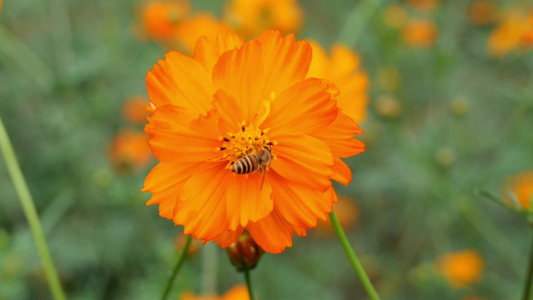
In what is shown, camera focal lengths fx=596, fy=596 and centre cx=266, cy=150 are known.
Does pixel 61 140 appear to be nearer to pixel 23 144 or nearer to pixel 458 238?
pixel 23 144

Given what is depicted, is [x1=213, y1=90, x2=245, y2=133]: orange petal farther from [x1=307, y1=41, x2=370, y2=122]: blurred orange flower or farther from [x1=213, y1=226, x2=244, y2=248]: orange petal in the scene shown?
[x1=307, y1=41, x2=370, y2=122]: blurred orange flower

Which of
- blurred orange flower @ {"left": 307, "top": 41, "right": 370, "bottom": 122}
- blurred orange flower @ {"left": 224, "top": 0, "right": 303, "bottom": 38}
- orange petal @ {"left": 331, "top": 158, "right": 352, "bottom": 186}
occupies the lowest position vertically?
orange petal @ {"left": 331, "top": 158, "right": 352, "bottom": 186}

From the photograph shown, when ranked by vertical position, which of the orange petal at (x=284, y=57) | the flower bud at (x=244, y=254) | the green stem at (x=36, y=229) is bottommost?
the green stem at (x=36, y=229)

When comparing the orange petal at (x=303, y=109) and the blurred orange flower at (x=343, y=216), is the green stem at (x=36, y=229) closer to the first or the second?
the orange petal at (x=303, y=109)

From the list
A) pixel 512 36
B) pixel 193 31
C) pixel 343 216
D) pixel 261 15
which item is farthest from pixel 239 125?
pixel 343 216

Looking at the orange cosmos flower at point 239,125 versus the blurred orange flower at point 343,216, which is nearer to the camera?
the orange cosmos flower at point 239,125

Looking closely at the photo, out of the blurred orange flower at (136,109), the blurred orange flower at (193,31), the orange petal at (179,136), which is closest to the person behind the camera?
the orange petal at (179,136)

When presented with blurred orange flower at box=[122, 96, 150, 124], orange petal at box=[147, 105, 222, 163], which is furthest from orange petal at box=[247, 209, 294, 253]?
blurred orange flower at box=[122, 96, 150, 124]

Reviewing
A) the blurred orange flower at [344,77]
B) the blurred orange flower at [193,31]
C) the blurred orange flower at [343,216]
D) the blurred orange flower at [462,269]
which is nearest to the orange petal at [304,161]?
the blurred orange flower at [344,77]
